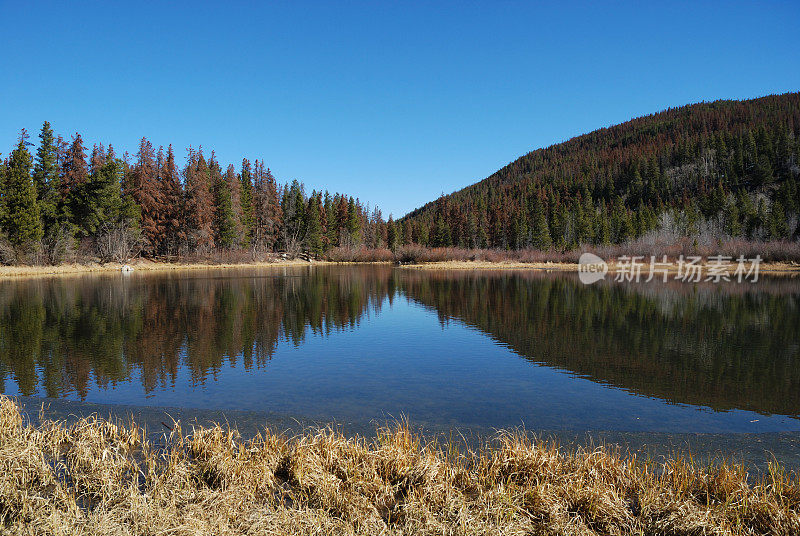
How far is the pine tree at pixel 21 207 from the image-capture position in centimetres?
4400

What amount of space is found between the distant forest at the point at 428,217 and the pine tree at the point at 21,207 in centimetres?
12

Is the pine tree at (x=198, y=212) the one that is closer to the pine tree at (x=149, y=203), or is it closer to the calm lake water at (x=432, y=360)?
the pine tree at (x=149, y=203)

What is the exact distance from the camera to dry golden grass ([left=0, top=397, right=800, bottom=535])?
3.79 m

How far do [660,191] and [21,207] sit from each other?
130199 mm

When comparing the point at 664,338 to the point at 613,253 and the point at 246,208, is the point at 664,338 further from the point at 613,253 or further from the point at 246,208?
the point at 246,208

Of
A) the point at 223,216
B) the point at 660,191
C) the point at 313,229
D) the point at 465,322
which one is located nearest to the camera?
the point at 465,322

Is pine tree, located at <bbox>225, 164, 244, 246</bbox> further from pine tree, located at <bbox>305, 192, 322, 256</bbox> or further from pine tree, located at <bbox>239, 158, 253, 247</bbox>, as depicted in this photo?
pine tree, located at <bbox>305, 192, 322, 256</bbox>

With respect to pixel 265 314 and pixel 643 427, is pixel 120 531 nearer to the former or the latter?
pixel 643 427

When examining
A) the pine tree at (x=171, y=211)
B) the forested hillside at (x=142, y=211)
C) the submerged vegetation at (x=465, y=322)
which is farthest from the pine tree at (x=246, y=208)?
the submerged vegetation at (x=465, y=322)

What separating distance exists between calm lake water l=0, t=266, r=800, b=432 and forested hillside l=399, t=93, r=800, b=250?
68.0 meters

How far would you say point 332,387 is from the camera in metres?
9.58

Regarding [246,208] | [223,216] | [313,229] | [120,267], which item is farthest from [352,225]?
[120,267]

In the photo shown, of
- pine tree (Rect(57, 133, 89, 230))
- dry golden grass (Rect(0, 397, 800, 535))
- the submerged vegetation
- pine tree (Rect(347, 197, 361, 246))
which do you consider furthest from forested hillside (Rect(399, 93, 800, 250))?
dry golden grass (Rect(0, 397, 800, 535))

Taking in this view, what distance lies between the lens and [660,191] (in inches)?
4857
